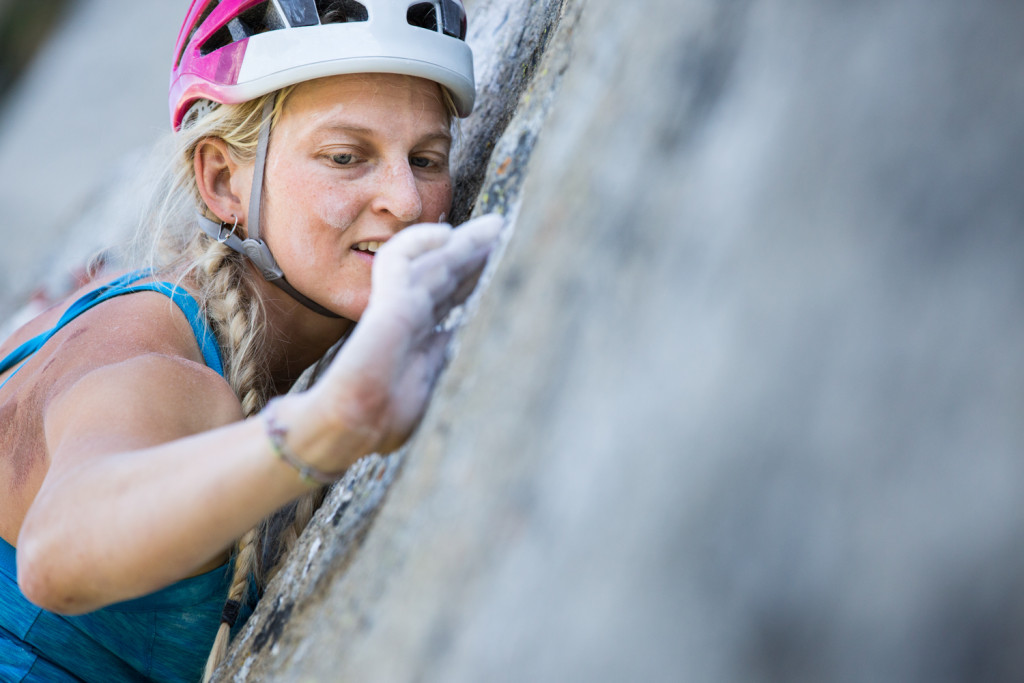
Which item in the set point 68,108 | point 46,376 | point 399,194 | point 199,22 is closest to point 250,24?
point 199,22

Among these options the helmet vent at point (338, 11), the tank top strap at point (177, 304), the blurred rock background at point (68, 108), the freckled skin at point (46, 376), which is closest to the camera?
the freckled skin at point (46, 376)

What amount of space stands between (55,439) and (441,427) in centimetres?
83

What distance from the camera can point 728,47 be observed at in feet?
3.42

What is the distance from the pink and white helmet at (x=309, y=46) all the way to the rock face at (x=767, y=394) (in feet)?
4.50

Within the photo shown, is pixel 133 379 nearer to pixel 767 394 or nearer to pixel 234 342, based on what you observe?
pixel 234 342

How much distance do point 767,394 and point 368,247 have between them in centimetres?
158

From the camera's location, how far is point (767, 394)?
943 mm

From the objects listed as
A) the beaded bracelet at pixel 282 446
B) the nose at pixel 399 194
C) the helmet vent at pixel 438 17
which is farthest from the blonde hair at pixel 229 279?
the beaded bracelet at pixel 282 446

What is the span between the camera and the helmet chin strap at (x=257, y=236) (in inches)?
91.7

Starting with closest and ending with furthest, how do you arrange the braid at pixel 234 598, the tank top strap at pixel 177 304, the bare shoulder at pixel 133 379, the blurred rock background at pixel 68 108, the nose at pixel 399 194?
the bare shoulder at pixel 133 379 → the braid at pixel 234 598 → the tank top strap at pixel 177 304 → the nose at pixel 399 194 → the blurred rock background at pixel 68 108

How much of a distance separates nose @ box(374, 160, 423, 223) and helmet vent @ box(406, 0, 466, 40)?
1.73 feet

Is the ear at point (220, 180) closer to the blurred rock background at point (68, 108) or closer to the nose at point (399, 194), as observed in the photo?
the nose at point (399, 194)

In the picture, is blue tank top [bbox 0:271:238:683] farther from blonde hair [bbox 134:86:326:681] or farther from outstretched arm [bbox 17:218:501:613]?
outstretched arm [bbox 17:218:501:613]

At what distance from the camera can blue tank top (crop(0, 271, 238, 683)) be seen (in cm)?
197
